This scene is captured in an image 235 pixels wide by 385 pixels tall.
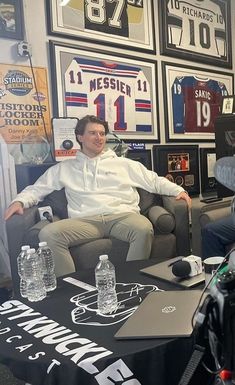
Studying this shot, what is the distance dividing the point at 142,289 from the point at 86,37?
92.7 inches

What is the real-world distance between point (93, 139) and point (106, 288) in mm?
1448

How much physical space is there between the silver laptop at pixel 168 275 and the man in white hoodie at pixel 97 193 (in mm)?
560

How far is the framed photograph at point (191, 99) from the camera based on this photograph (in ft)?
11.8

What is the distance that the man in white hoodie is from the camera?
220 cm

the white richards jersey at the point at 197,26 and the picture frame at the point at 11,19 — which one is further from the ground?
the white richards jersey at the point at 197,26

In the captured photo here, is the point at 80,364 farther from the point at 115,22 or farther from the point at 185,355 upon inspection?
the point at 115,22

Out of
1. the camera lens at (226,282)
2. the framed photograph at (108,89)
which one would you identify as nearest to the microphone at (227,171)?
the camera lens at (226,282)

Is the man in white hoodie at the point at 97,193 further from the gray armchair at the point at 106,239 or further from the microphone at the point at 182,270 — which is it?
the microphone at the point at 182,270

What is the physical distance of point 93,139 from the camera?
2549mm

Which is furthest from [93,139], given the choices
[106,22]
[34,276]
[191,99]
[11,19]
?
[191,99]

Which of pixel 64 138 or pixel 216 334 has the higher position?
pixel 64 138

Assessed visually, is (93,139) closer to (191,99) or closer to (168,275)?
(168,275)

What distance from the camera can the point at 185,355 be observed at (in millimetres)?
965

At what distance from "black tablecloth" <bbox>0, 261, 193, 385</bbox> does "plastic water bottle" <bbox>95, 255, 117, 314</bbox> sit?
35mm
